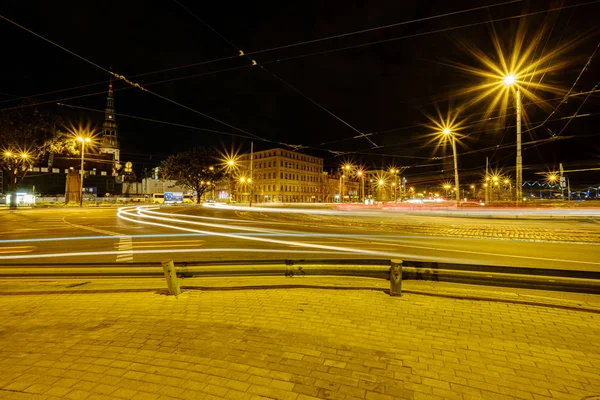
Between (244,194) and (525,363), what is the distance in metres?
101

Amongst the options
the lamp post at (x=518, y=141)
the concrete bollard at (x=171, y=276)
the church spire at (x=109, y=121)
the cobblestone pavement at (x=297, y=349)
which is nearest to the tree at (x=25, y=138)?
the concrete bollard at (x=171, y=276)

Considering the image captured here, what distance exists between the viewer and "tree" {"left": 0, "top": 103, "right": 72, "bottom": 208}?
30.6 metres

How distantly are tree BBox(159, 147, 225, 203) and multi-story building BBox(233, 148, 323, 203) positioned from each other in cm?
2472

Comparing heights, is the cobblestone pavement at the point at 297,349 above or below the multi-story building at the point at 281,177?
below

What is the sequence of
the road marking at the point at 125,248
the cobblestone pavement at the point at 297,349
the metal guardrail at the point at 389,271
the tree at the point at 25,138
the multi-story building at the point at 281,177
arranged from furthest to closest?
the multi-story building at the point at 281,177, the tree at the point at 25,138, the road marking at the point at 125,248, the metal guardrail at the point at 389,271, the cobblestone pavement at the point at 297,349

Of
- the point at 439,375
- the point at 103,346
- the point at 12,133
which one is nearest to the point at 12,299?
the point at 103,346

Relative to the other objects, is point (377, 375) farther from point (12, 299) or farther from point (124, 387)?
point (12, 299)

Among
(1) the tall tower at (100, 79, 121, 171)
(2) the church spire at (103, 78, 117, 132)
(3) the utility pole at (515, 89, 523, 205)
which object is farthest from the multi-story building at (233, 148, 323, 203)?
(3) the utility pole at (515, 89, 523, 205)

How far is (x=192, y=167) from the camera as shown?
58.2 m

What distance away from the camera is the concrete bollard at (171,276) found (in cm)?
552

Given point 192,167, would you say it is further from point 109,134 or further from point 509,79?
point 109,134

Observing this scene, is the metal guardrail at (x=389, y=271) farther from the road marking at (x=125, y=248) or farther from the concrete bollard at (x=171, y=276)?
the road marking at (x=125, y=248)

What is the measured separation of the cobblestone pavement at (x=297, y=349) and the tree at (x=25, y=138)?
1465 inches

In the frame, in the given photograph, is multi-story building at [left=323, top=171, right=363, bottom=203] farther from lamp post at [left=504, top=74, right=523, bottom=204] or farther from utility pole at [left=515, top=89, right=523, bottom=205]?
lamp post at [left=504, top=74, right=523, bottom=204]
